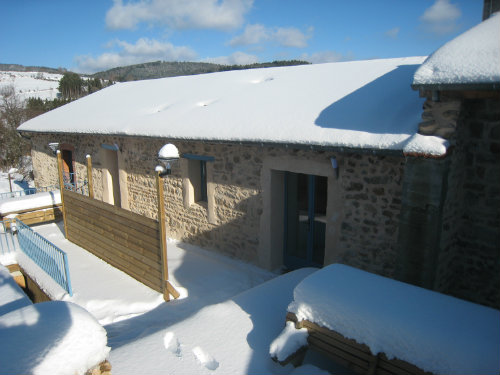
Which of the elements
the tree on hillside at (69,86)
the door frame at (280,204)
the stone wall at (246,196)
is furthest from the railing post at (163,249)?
the tree on hillside at (69,86)

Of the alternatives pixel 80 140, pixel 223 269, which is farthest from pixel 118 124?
pixel 223 269

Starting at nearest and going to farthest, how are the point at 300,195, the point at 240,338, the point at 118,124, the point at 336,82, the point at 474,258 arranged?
the point at 240,338 → the point at 474,258 → the point at 300,195 → the point at 336,82 → the point at 118,124

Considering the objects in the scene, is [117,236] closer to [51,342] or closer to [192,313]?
[192,313]

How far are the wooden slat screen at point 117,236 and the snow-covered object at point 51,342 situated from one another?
2829 millimetres

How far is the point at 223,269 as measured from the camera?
654cm

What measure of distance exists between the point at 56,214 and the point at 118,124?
3.23 meters

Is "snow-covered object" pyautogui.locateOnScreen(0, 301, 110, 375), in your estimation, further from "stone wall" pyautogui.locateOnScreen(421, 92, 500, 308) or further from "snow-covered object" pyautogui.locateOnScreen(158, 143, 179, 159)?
"stone wall" pyautogui.locateOnScreen(421, 92, 500, 308)

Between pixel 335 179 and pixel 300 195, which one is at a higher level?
pixel 335 179

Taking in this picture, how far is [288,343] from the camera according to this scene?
3.10m

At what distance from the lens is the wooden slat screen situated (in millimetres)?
5711

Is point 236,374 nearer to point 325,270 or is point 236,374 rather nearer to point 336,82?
point 325,270

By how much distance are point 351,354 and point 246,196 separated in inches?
151

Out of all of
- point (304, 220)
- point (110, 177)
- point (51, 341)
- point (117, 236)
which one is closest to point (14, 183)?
point (110, 177)

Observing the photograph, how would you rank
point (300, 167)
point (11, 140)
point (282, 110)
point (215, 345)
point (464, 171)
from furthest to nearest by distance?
Answer: point (11, 140) → point (282, 110) → point (300, 167) → point (464, 171) → point (215, 345)
